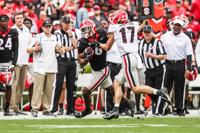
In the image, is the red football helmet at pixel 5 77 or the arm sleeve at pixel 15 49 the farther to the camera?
the arm sleeve at pixel 15 49

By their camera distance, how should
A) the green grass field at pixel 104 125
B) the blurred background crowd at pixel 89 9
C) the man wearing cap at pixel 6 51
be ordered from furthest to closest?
the blurred background crowd at pixel 89 9
the man wearing cap at pixel 6 51
the green grass field at pixel 104 125

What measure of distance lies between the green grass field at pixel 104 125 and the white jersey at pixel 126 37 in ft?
4.39

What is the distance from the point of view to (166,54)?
20.5 meters

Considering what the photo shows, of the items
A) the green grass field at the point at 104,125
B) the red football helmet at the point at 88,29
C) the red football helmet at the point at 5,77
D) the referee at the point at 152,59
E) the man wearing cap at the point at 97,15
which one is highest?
the man wearing cap at the point at 97,15

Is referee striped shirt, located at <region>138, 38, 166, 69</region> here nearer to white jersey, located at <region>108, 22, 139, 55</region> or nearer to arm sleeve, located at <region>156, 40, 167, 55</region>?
arm sleeve, located at <region>156, 40, 167, 55</region>

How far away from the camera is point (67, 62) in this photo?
2072 cm

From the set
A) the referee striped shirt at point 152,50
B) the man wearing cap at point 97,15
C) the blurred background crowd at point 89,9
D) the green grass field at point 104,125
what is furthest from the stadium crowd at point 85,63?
the man wearing cap at point 97,15

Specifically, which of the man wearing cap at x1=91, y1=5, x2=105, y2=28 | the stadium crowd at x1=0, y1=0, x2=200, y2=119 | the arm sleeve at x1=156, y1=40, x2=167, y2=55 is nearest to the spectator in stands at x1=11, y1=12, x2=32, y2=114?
the stadium crowd at x1=0, y1=0, x2=200, y2=119

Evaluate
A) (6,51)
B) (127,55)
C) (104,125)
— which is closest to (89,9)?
(6,51)

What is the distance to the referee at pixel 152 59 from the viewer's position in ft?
67.3

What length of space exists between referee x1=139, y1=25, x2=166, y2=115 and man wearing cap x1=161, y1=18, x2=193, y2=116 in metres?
0.14

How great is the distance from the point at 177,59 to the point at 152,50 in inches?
22.1

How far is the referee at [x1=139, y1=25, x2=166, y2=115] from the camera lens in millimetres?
20516

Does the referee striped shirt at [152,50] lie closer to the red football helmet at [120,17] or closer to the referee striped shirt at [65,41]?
the referee striped shirt at [65,41]
